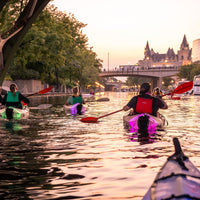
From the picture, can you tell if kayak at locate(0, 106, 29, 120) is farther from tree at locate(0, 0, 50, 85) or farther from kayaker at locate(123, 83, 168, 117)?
kayaker at locate(123, 83, 168, 117)

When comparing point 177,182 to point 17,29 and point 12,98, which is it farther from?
point 17,29

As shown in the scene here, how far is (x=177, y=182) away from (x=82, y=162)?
11.5 feet

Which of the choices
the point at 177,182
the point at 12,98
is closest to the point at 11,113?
the point at 12,98

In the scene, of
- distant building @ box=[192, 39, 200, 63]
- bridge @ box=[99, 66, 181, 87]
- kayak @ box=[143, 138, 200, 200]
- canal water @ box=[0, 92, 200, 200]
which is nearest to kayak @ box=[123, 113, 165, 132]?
canal water @ box=[0, 92, 200, 200]

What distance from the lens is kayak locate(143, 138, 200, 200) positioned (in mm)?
2500

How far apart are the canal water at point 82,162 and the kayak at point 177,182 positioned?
4.19 ft

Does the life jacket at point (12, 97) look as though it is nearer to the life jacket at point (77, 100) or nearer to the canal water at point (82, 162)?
the canal water at point (82, 162)

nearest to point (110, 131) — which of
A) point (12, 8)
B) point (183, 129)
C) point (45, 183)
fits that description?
point (183, 129)

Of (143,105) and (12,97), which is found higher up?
(12,97)

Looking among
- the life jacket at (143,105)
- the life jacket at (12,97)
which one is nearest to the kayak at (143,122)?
the life jacket at (143,105)

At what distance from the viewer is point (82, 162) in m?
5.92

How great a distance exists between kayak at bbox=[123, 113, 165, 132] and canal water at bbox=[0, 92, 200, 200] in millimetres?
342

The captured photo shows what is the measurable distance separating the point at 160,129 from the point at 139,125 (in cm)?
88

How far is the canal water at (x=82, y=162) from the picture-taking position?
167 inches
